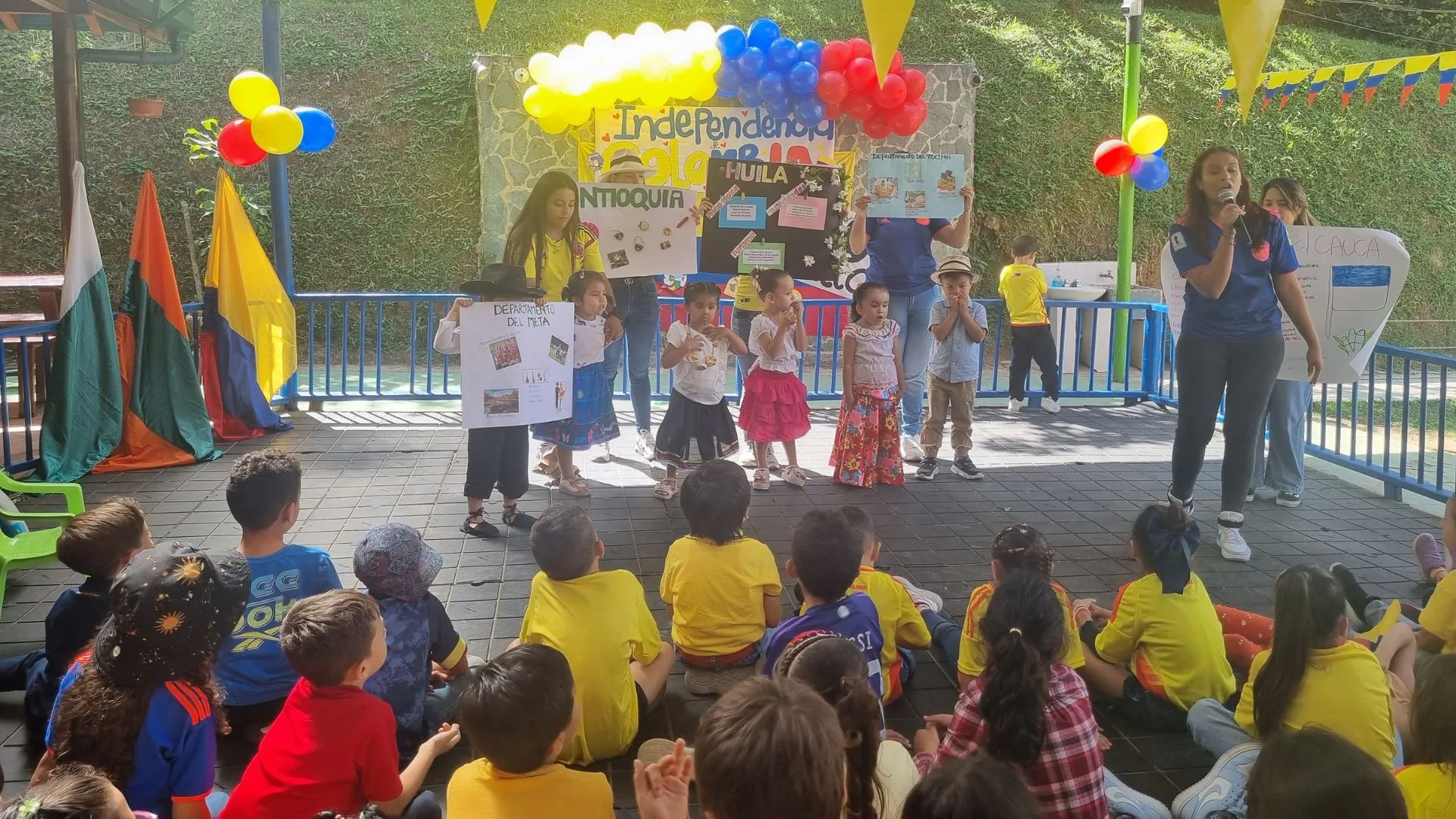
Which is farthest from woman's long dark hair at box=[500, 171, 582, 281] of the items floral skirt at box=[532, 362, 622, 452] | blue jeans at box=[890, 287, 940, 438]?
blue jeans at box=[890, 287, 940, 438]

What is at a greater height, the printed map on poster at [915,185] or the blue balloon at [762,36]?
the blue balloon at [762,36]

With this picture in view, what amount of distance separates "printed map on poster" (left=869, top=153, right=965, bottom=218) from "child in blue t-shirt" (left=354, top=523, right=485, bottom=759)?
4068 millimetres

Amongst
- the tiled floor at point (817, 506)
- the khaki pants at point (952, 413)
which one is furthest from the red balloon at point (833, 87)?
the khaki pants at point (952, 413)

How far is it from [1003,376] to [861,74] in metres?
6.20

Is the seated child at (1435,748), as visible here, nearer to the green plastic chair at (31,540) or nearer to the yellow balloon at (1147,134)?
the green plastic chair at (31,540)

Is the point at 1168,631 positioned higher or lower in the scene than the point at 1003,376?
lower

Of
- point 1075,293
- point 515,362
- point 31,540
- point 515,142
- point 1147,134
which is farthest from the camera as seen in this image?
point 515,142

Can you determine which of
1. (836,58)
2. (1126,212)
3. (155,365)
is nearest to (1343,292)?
(836,58)

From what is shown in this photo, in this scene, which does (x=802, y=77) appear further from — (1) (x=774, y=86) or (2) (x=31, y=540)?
(2) (x=31, y=540)

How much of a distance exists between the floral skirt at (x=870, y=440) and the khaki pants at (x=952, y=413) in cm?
40

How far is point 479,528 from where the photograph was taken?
5586 mm

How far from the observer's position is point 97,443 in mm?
6777

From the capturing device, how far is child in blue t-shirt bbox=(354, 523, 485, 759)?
320 cm

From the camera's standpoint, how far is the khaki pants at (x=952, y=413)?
708cm
